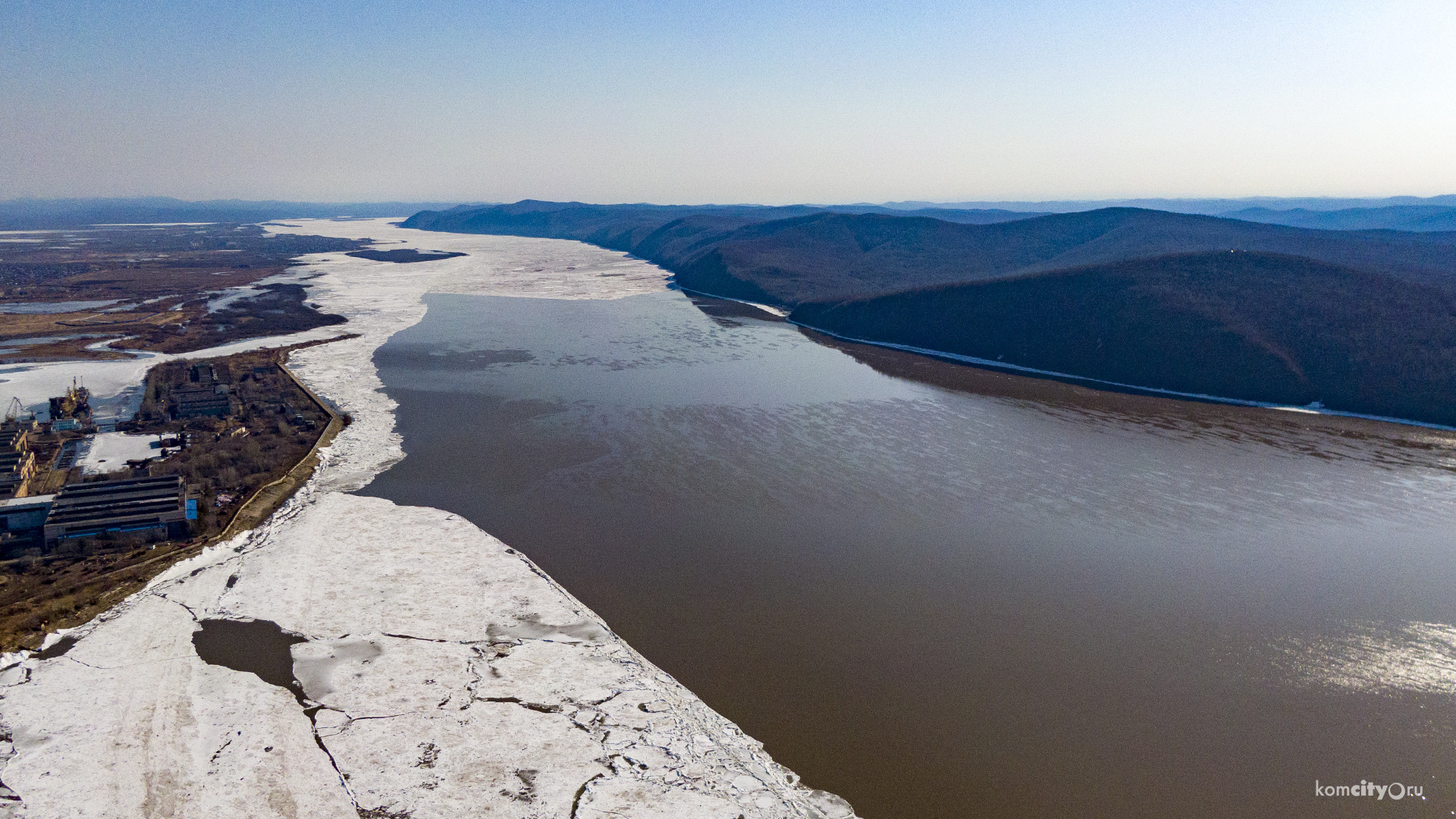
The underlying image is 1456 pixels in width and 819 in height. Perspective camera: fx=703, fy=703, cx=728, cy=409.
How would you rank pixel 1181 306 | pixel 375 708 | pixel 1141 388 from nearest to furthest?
pixel 375 708, pixel 1141 388, pixel 1181 306

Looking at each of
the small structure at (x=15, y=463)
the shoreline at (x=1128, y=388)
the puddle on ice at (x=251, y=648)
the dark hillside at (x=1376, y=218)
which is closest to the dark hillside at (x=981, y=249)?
the shoreline at (x=1128, y=388)

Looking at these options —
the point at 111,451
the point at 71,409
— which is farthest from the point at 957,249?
the point at 71,409

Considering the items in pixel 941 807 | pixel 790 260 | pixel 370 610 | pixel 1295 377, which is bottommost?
pixel 941 807

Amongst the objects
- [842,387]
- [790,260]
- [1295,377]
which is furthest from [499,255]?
[1295,377]

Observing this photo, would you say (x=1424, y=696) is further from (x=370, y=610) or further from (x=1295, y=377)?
(x=1295, y=377)

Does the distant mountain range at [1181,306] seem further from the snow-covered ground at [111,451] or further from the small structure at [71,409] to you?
the small structure at [71,409]

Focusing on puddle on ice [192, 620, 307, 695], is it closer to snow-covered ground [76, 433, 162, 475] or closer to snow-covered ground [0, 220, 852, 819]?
snow-covered ground [0, 220, 852, 819]

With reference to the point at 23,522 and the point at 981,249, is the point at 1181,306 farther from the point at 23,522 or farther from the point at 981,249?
the point at 23,522
